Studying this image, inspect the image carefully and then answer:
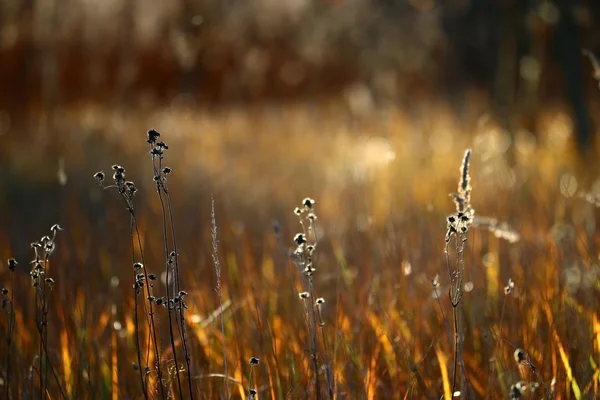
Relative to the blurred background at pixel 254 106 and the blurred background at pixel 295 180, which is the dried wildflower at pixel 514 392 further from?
the blurred background at pixel 254 106

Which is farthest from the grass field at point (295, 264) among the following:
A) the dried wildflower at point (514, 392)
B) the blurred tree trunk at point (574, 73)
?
the blurred tree trunk at point (574, 73)

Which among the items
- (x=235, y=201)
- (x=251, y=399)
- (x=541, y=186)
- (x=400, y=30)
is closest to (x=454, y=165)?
(x=541, y=186)

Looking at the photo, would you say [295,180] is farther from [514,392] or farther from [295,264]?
[514,392]

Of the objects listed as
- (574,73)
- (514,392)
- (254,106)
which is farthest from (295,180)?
(254,106)

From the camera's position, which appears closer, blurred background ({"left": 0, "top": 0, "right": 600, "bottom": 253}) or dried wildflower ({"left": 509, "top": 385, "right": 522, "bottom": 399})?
dried wildflower ({"left": 509, "top": 385, "right": 522, "bottom": 399})

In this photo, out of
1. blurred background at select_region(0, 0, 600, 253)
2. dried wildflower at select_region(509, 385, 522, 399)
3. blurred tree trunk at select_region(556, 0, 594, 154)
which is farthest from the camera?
blurred tree trunk at select_region(556, 0, 594, 154)

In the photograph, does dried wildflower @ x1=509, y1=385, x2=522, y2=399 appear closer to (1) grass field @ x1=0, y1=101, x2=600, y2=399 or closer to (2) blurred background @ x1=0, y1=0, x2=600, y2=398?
(1) grass field @ x1=0, y1=101, x2=600, y2=399

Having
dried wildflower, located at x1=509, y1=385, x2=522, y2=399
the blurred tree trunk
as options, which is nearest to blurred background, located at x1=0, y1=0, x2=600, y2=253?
the blurred tree trunk

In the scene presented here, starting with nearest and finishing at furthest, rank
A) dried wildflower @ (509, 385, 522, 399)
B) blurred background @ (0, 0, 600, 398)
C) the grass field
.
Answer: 1. dried wildflower @ (509, 385, 522, 399)
2. the grass field
3. blurred background @ (0, 0, 600, 398)
